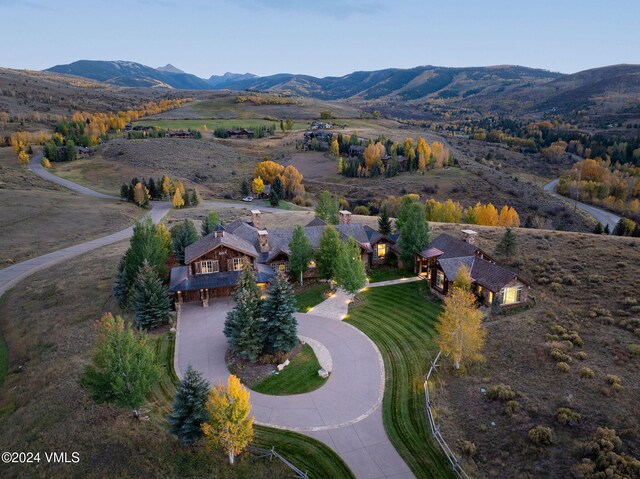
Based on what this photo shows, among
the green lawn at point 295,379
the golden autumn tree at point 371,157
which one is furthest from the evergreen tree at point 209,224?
the golden autumn tree at point 371,157

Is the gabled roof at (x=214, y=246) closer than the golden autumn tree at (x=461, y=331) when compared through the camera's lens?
No

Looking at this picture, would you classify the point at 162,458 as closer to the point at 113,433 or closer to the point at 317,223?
the point at 113,433

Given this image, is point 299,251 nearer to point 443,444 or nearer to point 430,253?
point 430,253

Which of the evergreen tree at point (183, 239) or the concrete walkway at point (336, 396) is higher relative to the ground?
the evergreen tree at point (183, 239)

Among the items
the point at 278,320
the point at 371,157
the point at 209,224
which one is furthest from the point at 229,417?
the point at 371,157

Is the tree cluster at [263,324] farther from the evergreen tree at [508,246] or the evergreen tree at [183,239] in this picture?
the evergreen tree at [508,246]

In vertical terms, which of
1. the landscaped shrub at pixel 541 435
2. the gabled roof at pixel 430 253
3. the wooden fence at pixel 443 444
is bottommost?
the wooden fence at pixel 443 444

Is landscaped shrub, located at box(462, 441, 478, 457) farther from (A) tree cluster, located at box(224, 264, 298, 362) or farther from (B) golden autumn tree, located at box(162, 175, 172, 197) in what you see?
(B) golden autumn tree, located at box(162, 175, 172, 197)

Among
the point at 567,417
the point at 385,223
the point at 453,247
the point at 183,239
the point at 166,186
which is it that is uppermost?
the point at 385,223
